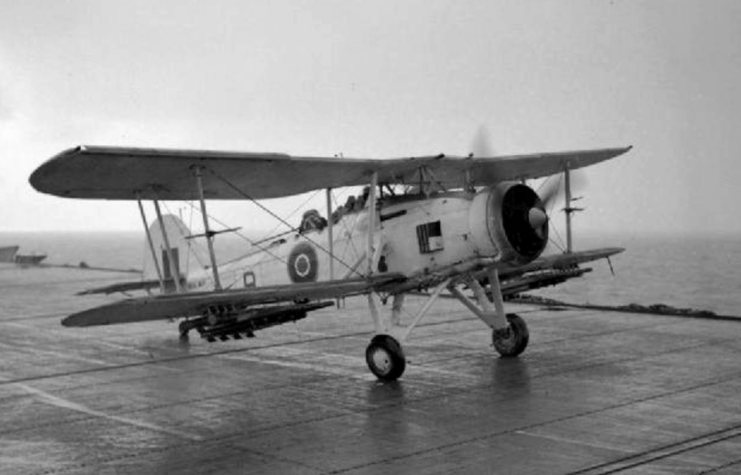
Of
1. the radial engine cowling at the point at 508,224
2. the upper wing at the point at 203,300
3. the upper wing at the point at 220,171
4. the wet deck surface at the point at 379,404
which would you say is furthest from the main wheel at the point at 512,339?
the upper wing at the point at 220,171

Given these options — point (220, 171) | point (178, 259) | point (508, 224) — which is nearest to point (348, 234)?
point (220, 171)

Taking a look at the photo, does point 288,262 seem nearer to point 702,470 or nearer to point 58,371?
point 58,371

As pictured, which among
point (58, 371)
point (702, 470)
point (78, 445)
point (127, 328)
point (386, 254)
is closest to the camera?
point (702, 470)

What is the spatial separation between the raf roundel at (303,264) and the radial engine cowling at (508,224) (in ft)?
11.7

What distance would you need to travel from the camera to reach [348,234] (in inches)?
584

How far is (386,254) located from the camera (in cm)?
1405

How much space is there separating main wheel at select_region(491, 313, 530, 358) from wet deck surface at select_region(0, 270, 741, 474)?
0.30 m

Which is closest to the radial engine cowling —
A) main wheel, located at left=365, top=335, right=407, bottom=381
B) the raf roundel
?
main wheel, located at left=365, top=335, right=407, bottom=381

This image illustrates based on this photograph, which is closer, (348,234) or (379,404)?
(379,404)

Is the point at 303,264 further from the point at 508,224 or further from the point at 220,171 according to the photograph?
the point at 508,224

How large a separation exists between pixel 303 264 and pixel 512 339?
4034 mm

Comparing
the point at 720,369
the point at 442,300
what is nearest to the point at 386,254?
the point at 720,369

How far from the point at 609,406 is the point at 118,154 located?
23.5 feet

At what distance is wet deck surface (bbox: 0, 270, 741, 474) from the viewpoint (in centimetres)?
870
